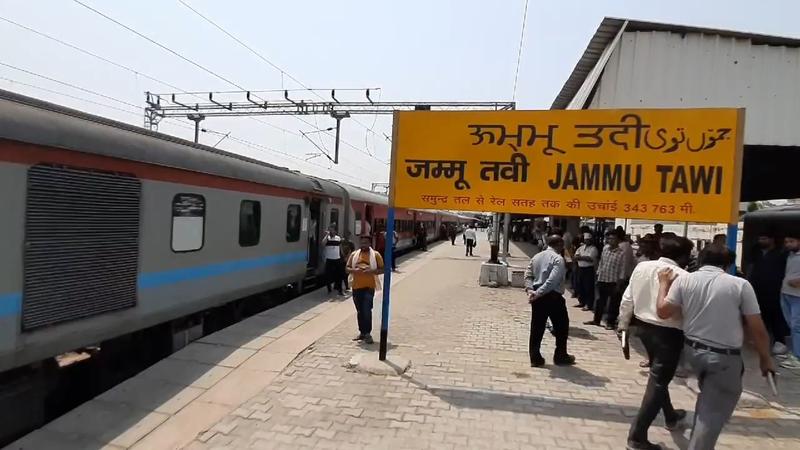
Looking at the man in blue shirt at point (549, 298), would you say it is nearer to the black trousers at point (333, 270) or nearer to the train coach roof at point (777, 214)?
the train coach roof at point (777, 214)

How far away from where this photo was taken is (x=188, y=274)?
5.95 m

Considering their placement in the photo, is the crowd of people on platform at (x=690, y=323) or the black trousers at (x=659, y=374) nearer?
the crowd of people on platform at (x=690, y=323)

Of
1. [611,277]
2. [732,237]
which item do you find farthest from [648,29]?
[732,237]

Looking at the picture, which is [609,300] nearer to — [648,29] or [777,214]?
[777,214]

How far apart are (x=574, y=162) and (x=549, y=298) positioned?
4.98 feet

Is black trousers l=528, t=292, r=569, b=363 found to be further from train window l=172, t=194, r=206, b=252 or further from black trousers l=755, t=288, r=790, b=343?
train window l=172, t=194, r=206, b=252

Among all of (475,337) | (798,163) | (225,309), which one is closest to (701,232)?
(798,163)

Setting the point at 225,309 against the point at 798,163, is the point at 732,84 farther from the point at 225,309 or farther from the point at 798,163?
the point at 225,309

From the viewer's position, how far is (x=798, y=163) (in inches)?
434

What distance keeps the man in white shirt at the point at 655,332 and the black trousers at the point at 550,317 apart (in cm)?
137

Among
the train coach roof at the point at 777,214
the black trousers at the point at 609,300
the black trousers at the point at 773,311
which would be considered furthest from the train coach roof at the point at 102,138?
the train coach roof at the point at 777,214

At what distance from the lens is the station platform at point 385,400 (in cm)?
371

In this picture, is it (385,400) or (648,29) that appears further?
(648,29)

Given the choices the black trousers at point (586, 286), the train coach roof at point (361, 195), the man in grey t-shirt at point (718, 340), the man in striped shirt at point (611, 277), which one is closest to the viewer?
the man in grey t-shirt at point (718, 340)
